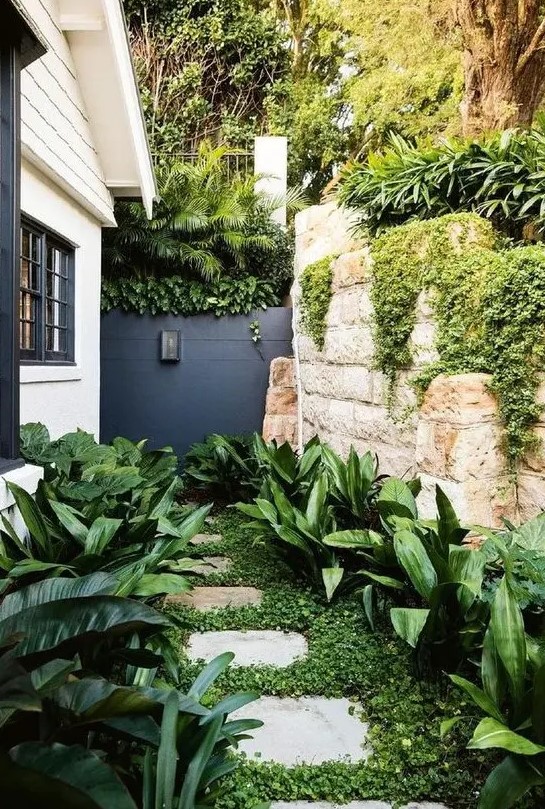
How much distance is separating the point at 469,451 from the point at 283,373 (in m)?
3.64

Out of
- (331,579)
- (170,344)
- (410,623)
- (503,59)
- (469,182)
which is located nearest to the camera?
(410,623)

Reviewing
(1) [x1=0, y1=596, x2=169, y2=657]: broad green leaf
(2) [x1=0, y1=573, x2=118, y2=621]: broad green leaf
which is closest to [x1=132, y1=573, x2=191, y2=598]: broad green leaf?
(2) [x1=0, y1=573, x2=118, y2=621]: broad green leaf

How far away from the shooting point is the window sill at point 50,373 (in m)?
4.14

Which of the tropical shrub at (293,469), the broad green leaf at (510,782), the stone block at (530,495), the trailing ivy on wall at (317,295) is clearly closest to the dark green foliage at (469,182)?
the trailing ivy on wall at (317,295)

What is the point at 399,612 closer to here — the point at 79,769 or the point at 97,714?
the point at 97,714

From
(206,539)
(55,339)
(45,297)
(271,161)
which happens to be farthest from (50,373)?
(271,161)

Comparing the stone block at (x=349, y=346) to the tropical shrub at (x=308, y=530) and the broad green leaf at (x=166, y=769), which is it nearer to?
the tropical shrub at (x=308, y=530)

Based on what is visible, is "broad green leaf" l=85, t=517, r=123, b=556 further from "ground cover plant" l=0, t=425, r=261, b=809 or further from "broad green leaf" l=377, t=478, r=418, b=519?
"broad green leaf" l=377, t=478, r=418, b=519

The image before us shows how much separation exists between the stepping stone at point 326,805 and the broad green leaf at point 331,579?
4.08 ft

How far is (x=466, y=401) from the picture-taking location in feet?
11.0

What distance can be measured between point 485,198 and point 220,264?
12.4 feet

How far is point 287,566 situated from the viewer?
12.1 ft

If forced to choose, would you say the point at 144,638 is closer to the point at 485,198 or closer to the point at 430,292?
the point at 430,292

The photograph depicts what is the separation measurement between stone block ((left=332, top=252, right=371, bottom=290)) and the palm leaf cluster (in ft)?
7.42
